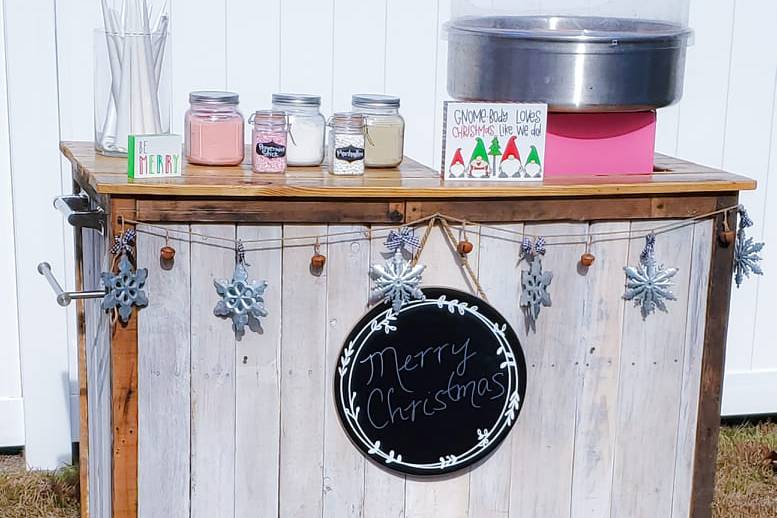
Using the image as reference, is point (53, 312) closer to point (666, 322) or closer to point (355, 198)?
point (355, 198)

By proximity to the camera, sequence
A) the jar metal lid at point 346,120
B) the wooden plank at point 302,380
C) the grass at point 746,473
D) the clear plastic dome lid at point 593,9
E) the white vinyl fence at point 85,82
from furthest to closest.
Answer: the grass at point 746,473 < the white vinyl fence at point 85,82 < the clear plastic dome lid at point 593,9 < the jar metal lid at point 346,120 < the wooden plank at point 302,380

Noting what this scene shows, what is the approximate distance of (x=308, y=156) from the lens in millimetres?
2316

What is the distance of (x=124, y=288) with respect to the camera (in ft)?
6.64

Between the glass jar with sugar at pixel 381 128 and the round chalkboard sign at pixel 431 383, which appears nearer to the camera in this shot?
the round chalkboard sign at pixel 431 383

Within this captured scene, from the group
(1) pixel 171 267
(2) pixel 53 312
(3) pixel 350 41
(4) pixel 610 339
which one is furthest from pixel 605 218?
(2) pixel 53 312

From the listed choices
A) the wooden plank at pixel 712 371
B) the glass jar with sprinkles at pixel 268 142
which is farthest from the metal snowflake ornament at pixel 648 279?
the glass jar with sprinkles at pixel 268 142

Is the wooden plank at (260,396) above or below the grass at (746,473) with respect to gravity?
above

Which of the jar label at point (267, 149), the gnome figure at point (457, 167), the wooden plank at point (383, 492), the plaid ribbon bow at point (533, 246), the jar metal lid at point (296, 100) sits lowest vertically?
the wooden plank at point (383, 492)

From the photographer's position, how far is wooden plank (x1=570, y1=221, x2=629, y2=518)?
7.50 feet

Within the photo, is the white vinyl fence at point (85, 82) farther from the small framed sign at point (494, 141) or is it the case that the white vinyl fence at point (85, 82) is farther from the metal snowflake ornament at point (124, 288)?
the metal snowflake ornament at point (124, 288)

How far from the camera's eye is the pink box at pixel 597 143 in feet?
7.63

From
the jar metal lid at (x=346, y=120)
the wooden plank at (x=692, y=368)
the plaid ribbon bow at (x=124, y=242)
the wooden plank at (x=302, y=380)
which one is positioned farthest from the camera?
the wooden plank at (x=692, y=368)

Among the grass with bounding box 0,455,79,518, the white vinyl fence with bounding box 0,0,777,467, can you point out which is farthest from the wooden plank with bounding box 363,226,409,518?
the white vinyl fence with bounding box 0,0,777,467

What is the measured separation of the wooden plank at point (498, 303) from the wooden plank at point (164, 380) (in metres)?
0.56
